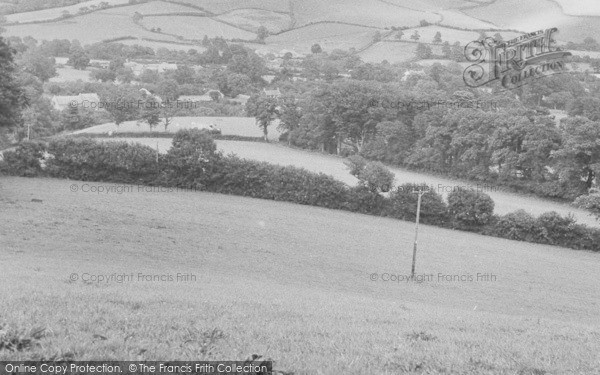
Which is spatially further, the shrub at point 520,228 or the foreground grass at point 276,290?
the shrub at point 520,228

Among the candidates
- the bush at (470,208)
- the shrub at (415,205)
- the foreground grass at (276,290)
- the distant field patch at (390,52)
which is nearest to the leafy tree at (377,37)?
the distant field patch at (390,52)

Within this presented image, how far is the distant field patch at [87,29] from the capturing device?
145 m

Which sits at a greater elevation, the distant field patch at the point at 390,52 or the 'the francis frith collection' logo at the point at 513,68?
the distant field patch at the point at 390,52

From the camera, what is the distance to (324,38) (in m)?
174

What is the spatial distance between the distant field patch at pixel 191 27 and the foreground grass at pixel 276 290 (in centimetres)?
11199

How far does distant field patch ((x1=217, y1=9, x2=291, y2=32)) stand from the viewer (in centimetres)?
17450

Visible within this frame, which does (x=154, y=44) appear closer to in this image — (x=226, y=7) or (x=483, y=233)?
(x=226, y=7)

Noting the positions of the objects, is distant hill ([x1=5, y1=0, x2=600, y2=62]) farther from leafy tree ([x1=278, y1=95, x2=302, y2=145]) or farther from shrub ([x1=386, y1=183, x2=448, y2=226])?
shrub ([x1=386, y1=183, x2=448, y2=226])

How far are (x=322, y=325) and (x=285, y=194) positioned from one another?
4476 cm

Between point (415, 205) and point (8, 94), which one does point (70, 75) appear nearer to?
point (8, 94)

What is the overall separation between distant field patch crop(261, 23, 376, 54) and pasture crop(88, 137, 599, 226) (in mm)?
86409

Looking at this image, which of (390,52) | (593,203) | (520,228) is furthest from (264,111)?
(390,52)

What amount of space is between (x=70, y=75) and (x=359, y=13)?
9065cm

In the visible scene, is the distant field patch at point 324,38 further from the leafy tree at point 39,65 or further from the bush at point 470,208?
the bush at point 470,208
